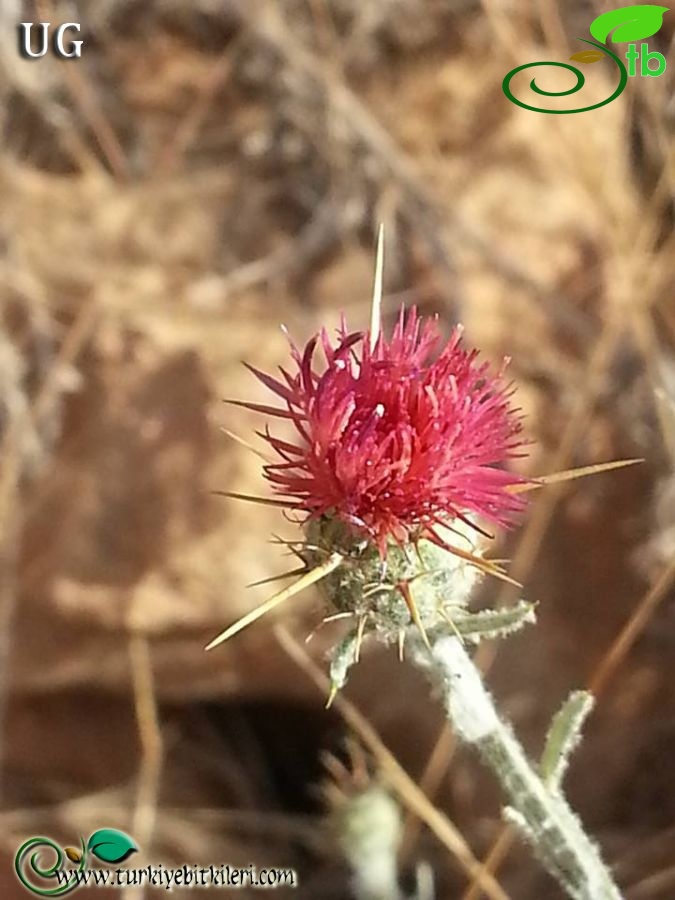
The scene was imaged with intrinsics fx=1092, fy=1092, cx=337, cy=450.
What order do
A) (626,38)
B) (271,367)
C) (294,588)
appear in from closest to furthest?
(294,588) < (626,38) < (271,367)

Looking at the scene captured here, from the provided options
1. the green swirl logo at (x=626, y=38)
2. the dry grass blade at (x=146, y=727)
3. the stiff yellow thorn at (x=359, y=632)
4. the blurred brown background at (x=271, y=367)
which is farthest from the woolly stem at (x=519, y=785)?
the green swirl logo at (x=626, y=38)

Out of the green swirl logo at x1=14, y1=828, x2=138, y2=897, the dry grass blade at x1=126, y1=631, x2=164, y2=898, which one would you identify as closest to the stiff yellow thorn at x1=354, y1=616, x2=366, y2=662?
the green swirl logo at x1=14, y1=828, x2=138, y2=897

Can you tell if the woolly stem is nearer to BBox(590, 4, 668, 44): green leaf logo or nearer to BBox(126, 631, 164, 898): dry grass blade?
BBox(126, 631, 164, 898): dry grass blade

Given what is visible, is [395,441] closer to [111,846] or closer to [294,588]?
[294,588]

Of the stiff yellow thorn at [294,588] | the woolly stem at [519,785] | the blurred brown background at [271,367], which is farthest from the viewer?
Result: the blurred brown background at [271,367]

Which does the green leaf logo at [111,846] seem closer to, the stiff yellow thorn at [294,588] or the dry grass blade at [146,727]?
the dry grass blade at [146,727]

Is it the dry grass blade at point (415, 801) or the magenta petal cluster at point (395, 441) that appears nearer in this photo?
the magenta petal cluster at point (395, 441)

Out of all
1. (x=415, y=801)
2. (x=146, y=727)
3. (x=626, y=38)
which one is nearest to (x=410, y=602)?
(x=415, y=801)
